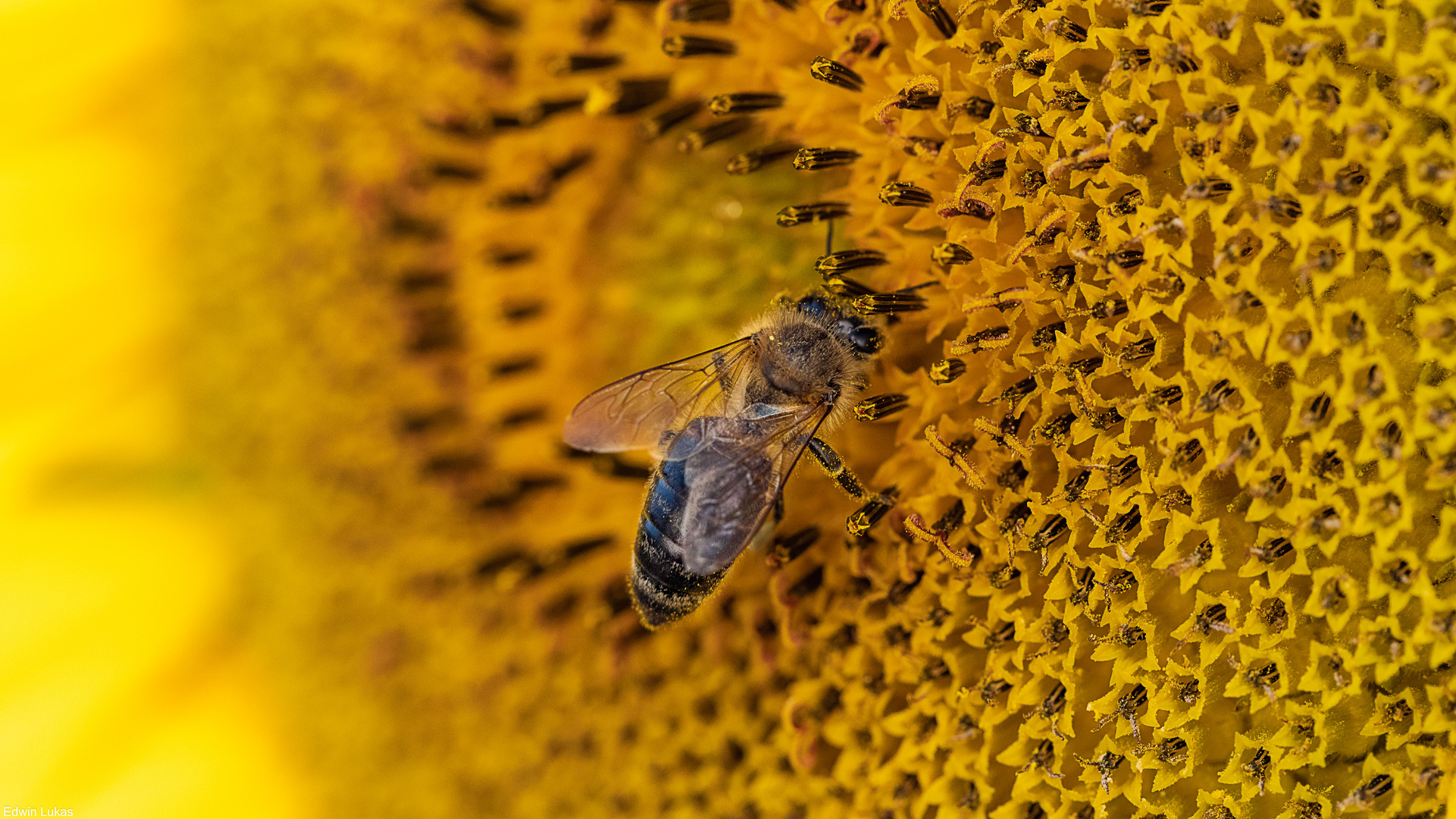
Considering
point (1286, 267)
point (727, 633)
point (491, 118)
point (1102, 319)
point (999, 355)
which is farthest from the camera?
point (491, 118)

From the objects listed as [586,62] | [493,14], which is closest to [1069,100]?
[586,62]

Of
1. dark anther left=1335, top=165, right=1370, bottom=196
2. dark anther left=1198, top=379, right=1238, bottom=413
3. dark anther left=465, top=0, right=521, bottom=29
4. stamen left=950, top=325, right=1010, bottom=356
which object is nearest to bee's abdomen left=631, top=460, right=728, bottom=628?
stamen left=950, top=325, right=1010, bottom=356

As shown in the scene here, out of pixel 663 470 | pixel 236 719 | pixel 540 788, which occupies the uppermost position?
pixel 663 470

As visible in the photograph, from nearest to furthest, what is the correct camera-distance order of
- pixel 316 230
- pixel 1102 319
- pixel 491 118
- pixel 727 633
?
pixel 1102 319, pixel 727 633, pixel 491 118, pixel 316 230

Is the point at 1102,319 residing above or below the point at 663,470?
above

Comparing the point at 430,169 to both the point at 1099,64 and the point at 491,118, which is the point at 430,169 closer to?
the point at 491,118

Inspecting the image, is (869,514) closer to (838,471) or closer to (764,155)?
(838,471)

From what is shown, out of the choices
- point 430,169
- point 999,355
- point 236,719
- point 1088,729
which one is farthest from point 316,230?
point 1088,729
